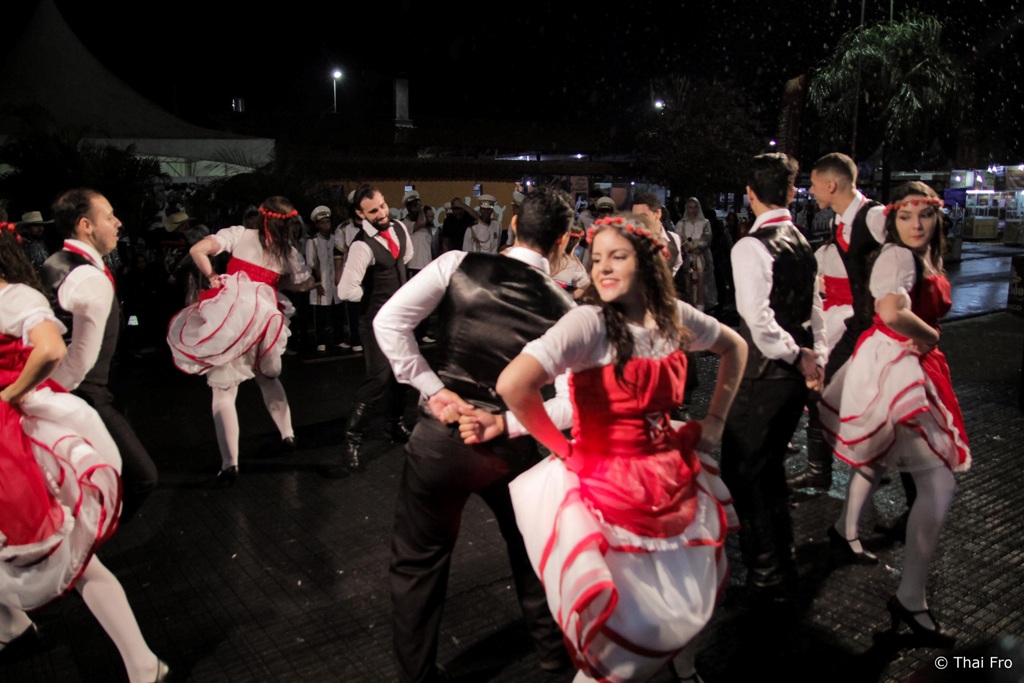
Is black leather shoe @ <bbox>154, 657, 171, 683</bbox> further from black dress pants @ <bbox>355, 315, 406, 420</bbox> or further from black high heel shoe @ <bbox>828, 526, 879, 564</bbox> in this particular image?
black high heel shoe @ <bbox>828, 526, 879, 564</bbox>

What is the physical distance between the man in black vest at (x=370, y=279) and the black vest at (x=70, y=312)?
1951 millimetres

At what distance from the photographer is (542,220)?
3117 mm

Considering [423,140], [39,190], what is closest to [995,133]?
[423,140]

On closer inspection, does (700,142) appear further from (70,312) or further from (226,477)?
(70,312)

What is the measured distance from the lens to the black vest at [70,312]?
389 centimetres

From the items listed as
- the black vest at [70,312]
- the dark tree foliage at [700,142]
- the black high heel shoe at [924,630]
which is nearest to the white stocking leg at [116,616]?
the black vest at [70,312]

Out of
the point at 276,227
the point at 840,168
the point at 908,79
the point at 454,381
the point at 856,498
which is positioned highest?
the point at 908,79

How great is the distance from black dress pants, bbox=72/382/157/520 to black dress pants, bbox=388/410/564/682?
153 centimetres

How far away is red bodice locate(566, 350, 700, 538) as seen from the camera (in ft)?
8.45

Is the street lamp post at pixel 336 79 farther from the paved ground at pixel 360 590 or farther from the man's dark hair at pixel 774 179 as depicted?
the man's dark hair at pixel 774 179

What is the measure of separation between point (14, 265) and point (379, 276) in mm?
3036

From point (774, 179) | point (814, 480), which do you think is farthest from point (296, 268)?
point (814, 480)

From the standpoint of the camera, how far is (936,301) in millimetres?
3984

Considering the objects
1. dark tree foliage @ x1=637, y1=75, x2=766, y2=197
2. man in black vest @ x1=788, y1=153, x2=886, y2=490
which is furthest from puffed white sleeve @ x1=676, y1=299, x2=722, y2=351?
dark tree foliage @ x1=637, y1=75, x2=766, y2=197
